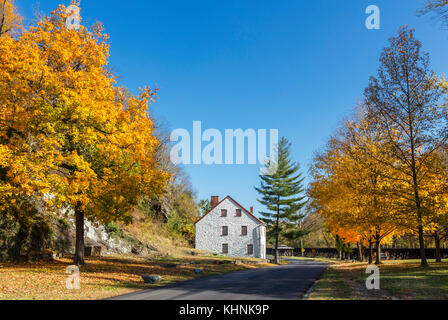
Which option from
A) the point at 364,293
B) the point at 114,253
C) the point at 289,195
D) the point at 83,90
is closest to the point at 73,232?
the point at 114,253

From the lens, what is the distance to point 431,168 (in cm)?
1717

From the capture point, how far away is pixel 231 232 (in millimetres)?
51969

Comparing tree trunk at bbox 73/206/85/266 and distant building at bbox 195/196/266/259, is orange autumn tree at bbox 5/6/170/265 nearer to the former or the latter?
tree trunk at bbox 73/206/85/266

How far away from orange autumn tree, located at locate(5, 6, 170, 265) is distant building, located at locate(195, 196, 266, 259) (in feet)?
113

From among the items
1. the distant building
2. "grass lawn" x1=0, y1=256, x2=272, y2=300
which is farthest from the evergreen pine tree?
"grass lawn" x1=0, y1=256, x2=272, y2=300

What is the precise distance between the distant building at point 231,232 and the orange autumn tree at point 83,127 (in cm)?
3431

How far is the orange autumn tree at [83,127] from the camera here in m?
15.0

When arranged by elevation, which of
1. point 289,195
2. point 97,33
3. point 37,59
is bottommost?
point 289,195

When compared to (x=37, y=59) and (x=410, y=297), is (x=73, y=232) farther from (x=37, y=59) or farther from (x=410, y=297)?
(x=410, y=297)

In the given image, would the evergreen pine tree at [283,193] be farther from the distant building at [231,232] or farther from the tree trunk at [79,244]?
the tree trunk at [79,244]

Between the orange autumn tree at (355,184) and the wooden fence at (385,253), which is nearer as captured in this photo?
the orange autumn tree at (355,184)

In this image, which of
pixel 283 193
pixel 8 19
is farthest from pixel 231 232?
pixel 8 19

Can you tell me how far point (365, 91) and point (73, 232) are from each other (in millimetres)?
22783

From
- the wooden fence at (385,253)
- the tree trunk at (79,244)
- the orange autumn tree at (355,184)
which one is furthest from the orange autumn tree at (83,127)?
the wooden fence at (385,253)
